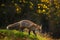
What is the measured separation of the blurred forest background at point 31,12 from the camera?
23.3 meters

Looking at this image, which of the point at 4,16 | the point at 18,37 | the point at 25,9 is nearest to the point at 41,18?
the point at 25,9

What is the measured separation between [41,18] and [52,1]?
2.60 meters

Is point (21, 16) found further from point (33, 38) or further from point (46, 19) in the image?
point (33, 38)

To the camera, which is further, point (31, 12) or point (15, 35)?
point (31, 12)

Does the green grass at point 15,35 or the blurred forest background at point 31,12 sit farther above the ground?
the green grass at point 15,35

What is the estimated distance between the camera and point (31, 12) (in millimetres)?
26109

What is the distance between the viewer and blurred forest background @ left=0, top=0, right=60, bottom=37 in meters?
23.3

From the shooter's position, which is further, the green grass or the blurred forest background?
the blurred forest background

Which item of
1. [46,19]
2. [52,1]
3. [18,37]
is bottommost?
[46,19]

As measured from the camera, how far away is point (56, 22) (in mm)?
25609

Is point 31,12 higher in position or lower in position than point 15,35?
lower

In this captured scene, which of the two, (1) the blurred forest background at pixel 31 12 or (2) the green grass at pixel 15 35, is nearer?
(2) the green grass at pixel 15 35

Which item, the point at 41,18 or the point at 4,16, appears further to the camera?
the point at 41,18

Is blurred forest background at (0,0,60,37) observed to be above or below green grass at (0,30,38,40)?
below
